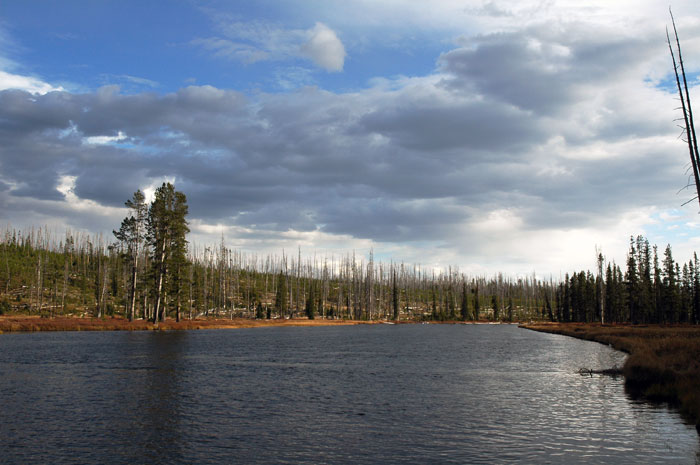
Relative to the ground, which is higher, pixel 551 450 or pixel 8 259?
pixel 8 259

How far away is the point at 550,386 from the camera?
32.1 metres

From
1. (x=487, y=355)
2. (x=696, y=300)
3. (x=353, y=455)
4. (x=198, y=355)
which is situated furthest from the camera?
(x=696, y=300)

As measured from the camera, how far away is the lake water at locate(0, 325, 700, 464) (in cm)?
1786

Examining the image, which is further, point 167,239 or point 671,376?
point 167,239

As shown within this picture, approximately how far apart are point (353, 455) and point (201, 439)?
20.3 ft

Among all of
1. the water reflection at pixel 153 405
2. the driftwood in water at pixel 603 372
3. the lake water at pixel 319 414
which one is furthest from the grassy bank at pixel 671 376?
the water reflection at pixel 153 405

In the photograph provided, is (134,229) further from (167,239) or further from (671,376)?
(671,376)

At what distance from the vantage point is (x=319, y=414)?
24.0 meters

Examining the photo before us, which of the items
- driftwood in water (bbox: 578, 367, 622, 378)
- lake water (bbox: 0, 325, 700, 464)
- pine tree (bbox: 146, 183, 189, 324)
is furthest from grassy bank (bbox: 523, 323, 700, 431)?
pine tree (bbox: 146, 183, 189, 324)

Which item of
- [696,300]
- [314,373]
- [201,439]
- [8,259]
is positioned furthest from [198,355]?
[8,259]

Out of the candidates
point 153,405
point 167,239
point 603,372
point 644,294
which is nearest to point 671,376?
point 603,372

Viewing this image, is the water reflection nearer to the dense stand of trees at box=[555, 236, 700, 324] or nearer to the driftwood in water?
the driftwood in water

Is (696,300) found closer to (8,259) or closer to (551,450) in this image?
(551,450)

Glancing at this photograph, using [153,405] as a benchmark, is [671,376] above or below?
above
